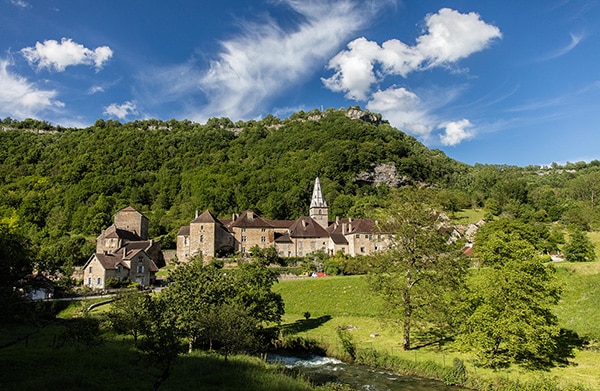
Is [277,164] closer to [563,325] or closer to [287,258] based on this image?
[287,258]

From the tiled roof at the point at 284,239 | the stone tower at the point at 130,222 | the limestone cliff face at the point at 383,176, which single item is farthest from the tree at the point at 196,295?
the limestone cliff face at the point at 383,176

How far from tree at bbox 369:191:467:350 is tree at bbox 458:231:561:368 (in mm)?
2622

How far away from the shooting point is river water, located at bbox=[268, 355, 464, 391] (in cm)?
1967

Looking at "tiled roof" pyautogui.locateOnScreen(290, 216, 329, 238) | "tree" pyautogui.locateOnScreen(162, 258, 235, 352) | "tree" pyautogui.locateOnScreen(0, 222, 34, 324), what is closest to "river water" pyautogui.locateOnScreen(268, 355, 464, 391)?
"tree" pyautogui.locateOnScreen(162, 258, 235, 352)

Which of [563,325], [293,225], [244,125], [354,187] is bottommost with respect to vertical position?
[563,325]

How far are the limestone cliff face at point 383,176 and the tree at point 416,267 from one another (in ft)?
318

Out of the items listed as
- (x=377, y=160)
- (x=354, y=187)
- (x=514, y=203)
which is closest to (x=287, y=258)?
(x=354, y=187)

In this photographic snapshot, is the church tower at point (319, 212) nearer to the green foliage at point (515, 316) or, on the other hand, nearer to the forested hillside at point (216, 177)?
the forested hillside at point (216, 177)

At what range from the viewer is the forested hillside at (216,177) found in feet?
323

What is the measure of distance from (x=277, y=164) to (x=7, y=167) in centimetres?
8924

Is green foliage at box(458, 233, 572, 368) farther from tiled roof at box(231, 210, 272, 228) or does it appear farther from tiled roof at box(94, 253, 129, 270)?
tiled roof at box(231, 210, 272, 228)

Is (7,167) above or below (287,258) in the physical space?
above

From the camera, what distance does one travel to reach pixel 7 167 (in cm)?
12256

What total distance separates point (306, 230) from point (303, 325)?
38.7 m
